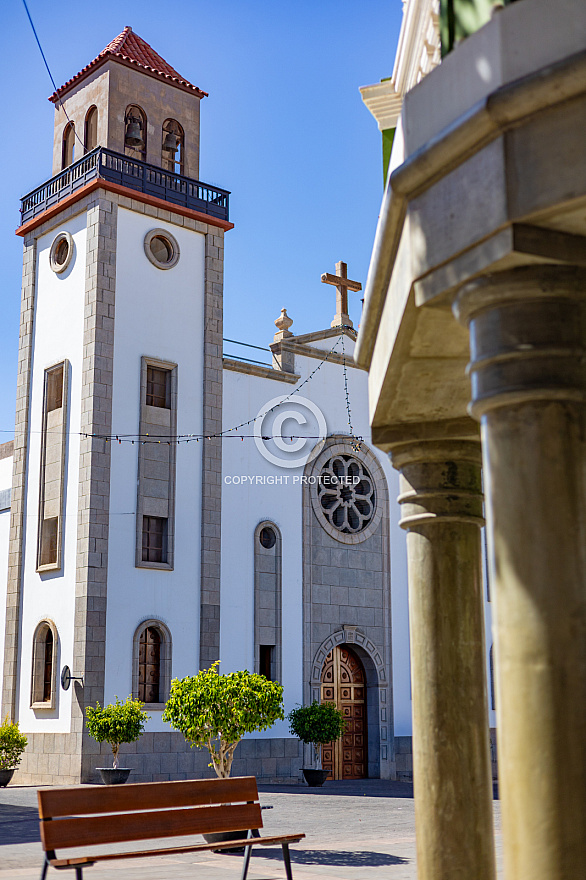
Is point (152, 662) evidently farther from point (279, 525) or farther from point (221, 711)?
point (221, 711)

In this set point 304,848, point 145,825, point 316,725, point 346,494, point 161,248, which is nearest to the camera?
point 145,825

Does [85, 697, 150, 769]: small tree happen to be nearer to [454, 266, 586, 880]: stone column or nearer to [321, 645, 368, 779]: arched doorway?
[321, 645, 368, 779]: arched doorway

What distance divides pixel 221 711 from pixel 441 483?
254 inches

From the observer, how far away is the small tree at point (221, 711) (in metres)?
10.9

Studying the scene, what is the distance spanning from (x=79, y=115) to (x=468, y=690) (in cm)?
2110

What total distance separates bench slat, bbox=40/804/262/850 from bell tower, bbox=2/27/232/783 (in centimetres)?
1235

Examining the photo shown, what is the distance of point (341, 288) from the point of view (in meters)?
26.2

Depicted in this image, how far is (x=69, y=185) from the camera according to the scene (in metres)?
22.3

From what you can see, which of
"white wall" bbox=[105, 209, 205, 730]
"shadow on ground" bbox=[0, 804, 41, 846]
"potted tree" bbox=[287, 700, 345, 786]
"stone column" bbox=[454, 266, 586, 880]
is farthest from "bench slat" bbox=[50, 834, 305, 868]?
"potted tree" bbox=[287, 700, 345, 786]

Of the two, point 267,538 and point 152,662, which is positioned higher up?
point 267,538

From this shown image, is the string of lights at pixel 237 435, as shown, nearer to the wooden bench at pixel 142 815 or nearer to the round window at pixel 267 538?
the round window at pixel 267 538

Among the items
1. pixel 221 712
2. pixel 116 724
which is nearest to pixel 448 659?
pixel 221 712

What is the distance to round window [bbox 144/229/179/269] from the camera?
22.1 m

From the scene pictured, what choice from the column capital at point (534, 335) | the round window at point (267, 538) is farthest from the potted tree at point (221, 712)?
the round window at point (267, 538)
